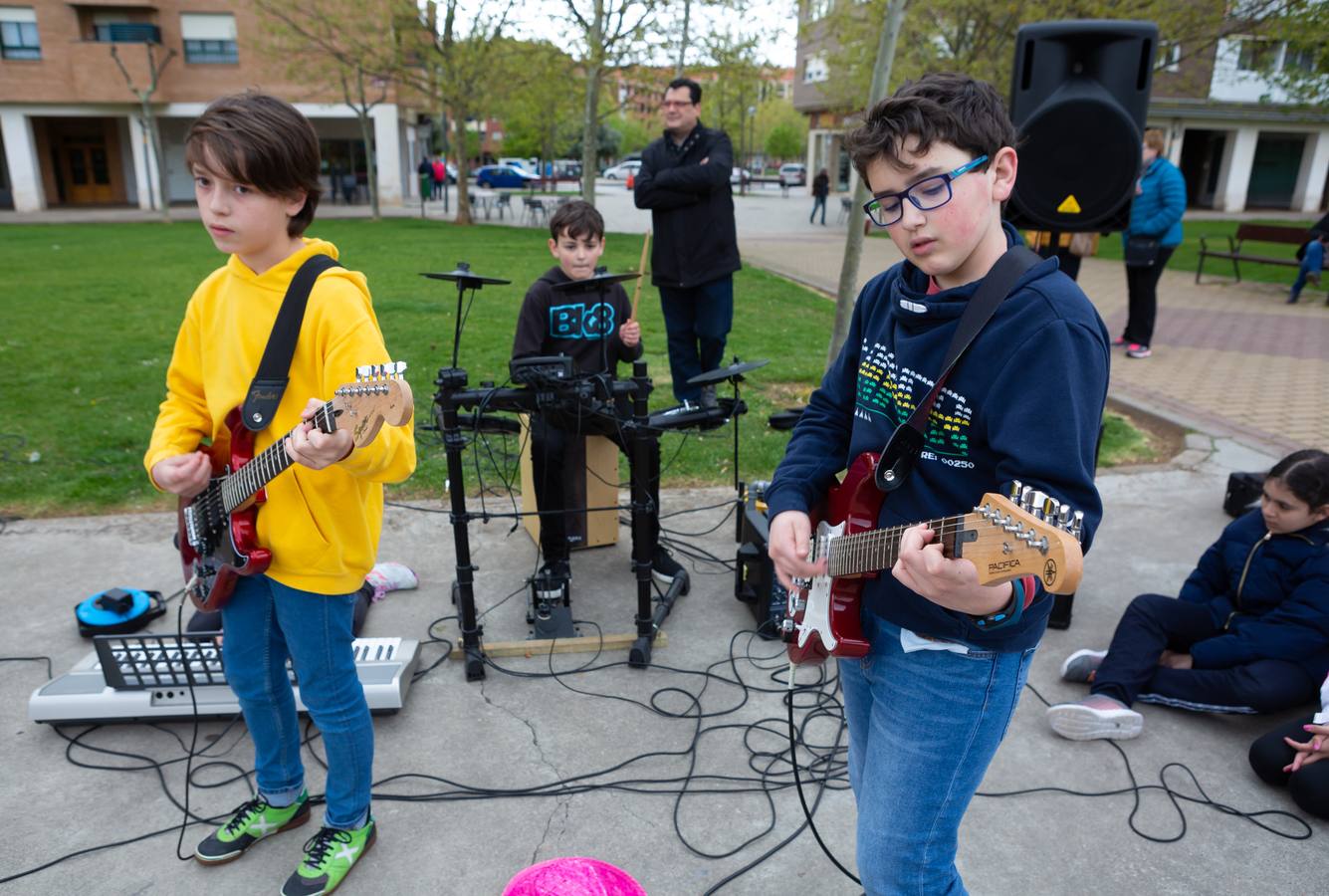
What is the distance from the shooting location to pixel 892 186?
1.63m

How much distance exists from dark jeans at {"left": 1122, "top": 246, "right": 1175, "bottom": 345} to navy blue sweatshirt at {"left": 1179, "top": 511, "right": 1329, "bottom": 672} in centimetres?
649

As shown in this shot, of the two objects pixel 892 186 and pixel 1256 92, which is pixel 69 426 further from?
pixel 1256 92

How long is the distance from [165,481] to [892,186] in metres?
1.97

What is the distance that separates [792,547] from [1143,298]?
938cm

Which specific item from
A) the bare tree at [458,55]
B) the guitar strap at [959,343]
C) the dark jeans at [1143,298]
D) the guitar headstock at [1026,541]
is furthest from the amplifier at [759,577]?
the bare tree at [458,55]

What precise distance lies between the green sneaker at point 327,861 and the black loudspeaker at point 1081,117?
400 centimetres

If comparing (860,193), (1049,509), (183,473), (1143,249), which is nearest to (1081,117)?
(860,193)

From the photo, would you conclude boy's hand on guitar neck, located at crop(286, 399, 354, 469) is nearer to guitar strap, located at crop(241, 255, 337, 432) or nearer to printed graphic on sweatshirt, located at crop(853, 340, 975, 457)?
guitar strap, located at crop(241, 255, 337, 432)

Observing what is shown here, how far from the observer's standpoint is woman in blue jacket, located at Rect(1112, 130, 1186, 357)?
9125 millimetres

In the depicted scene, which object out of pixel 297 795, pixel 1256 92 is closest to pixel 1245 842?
pixel 297 795

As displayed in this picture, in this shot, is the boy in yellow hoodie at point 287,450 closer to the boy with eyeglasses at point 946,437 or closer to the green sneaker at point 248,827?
the green sneaker at point 248,827

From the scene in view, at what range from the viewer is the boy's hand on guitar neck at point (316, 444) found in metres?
1.92

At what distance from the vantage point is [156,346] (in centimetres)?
929

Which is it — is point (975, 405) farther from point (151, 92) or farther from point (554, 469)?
point (151, 92)
